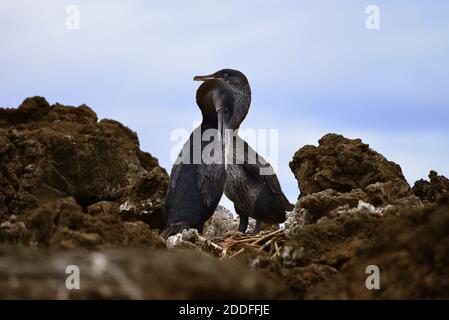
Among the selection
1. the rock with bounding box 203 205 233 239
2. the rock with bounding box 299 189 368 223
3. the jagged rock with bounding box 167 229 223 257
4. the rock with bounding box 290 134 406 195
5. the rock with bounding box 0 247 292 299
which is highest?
the rock with bounding box 290 134 406 195

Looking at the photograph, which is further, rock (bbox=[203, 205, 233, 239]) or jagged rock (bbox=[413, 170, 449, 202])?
rock (bbox=[203, 205, 233, 239])

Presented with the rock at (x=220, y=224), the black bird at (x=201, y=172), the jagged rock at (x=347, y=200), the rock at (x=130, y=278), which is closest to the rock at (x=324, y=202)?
the jagged rock at (x=347, y=200)

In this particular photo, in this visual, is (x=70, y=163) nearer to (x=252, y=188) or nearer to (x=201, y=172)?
(x=201, y=172)

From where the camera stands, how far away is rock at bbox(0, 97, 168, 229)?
29.9 feet

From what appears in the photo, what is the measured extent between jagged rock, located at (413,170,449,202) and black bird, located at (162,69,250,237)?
7.94 ft

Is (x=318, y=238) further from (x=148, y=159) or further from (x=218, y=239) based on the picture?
(x=148, y=159)

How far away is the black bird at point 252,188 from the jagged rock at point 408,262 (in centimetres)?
686

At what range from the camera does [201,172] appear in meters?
10.2

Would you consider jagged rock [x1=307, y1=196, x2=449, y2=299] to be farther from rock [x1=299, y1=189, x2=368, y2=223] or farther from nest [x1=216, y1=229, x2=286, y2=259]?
nest [x1=216, y1=229, x2=286, y2=259]

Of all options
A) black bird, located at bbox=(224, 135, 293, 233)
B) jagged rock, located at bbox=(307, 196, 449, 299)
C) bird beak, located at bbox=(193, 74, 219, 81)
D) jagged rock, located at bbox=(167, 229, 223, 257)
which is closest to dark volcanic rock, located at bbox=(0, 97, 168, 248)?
jagged rock, located at bbox=(167, 229, 223, 257)

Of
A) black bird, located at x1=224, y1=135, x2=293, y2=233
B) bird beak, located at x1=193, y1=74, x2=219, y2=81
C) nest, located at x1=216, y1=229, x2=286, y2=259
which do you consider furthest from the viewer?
bird beak, located at x1=193, y1=74, x2=219, y2=81

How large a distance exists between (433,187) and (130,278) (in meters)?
7.17

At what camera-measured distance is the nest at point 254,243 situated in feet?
27.7

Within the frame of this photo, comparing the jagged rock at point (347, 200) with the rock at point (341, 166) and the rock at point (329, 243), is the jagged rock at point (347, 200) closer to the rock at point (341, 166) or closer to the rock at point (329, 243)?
the rock at point (329, 243)
